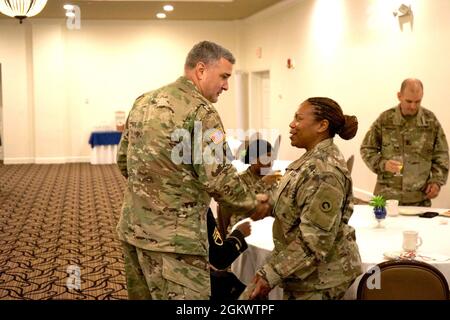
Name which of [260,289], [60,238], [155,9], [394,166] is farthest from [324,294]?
[155,9]

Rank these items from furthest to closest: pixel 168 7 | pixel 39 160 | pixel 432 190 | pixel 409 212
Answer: pixel 39 160, pixel 168 7, pixel 432 190, pixel 409 212

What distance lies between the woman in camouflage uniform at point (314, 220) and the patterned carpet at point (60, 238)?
248 cm

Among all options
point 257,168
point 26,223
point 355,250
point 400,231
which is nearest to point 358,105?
point 26,223

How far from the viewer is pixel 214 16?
14.3 m

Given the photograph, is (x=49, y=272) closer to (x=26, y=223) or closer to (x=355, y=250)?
(x=26, y=223)

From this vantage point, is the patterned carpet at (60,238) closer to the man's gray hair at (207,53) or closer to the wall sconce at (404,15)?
the man's gray hair at (207,53)

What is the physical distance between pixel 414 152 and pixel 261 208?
250 cm

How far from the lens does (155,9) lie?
1315 cm

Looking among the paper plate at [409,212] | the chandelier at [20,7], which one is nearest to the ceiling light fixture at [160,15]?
the chandelier at [20,7]

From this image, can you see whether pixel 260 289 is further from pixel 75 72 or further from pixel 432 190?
pixel 75 72

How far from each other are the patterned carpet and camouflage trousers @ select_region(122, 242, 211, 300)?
2.19 m

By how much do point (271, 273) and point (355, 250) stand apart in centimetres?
38

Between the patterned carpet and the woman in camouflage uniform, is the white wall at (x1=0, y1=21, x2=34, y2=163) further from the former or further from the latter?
the woman in camouflage uniform

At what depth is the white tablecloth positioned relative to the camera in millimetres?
3070
